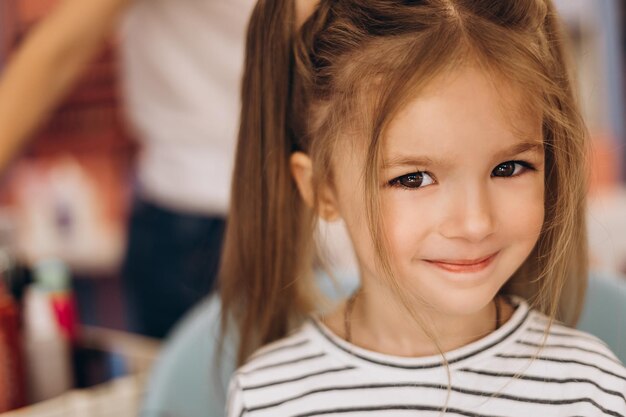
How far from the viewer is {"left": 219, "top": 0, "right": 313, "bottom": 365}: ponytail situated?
862 millimetres

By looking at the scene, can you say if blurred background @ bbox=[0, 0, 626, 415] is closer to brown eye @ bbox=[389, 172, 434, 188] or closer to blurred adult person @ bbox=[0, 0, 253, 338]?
blurred adult person @ bbox=[0, 0, 253, 338]

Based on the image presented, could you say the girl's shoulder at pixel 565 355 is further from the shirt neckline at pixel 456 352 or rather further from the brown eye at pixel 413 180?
the brown eye at pixel 413 180

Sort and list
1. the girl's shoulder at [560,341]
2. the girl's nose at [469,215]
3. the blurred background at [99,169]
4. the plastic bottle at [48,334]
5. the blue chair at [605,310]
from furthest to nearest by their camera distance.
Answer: the blurred background at [99,169], the plastic bottle at [48,334], the blue chair at [605,310], the girl's shoulder at [560,341], the girl's nose at [469,215]

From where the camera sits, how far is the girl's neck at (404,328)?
0.85m

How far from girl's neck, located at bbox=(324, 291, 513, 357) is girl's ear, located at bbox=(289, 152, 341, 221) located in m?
0.11

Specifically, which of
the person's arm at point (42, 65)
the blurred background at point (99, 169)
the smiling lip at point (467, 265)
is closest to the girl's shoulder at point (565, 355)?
the smiling lip at point (467, 265)

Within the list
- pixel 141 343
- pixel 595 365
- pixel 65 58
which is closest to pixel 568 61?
pixel 595 365

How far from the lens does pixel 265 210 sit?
940 millimetres

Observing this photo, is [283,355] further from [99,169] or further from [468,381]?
[99,169]

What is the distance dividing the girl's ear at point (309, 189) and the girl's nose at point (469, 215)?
0.19 metres

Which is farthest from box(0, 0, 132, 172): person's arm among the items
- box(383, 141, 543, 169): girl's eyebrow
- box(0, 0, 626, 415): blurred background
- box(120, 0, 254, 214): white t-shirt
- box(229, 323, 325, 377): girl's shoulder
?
box(0, 0, 626, 415): blurred background

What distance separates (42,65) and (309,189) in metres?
0.47

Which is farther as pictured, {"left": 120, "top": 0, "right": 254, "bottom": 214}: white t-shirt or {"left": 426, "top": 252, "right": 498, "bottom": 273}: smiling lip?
{"left": 120, "top": 0, "right": 254, "bottom": 214}: white t-shirt

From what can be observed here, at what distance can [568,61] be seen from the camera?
31.5 inches
